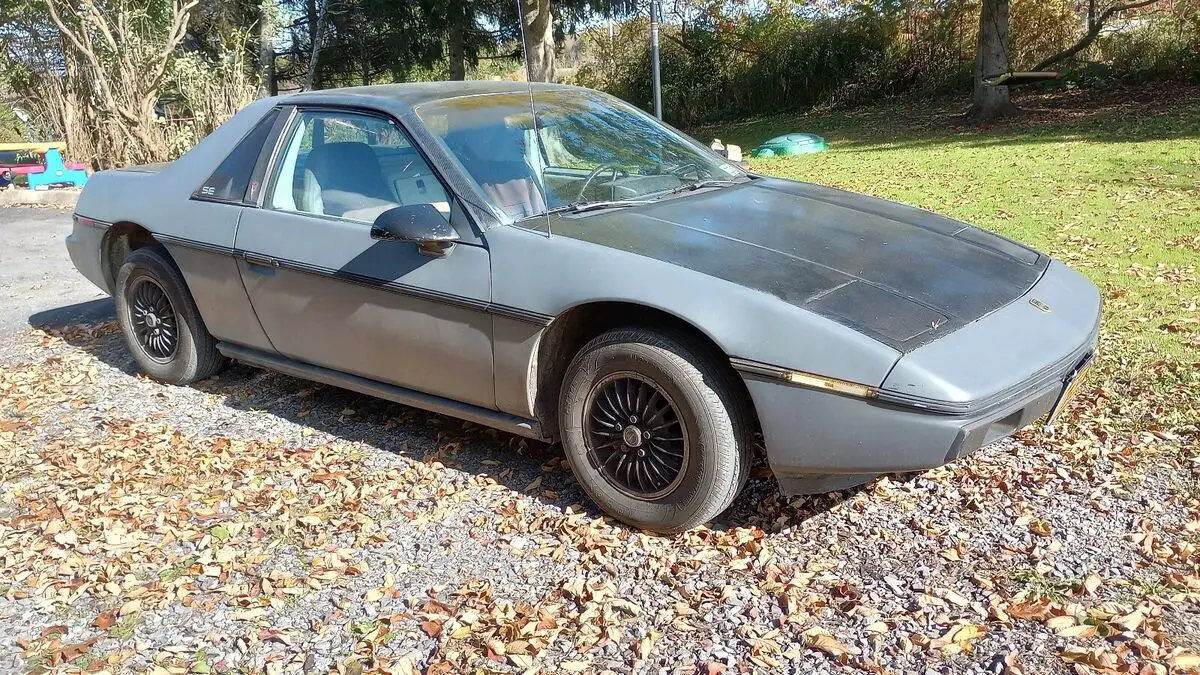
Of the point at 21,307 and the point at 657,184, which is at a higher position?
the point at 657,184

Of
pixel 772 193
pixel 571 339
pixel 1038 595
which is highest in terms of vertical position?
pixel 772 193

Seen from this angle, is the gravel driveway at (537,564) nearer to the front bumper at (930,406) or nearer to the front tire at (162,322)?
the front bumper at (930,406)

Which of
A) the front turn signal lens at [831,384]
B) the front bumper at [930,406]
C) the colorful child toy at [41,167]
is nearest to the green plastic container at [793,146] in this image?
the colorful child toy at [41,167]

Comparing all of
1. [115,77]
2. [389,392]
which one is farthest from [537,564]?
[115,77]

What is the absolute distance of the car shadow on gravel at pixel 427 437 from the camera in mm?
3686

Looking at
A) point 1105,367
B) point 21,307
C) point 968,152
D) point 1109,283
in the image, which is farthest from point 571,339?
point 968,152

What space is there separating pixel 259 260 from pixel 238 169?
0.58 meters

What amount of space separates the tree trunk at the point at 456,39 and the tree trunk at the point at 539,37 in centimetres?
323

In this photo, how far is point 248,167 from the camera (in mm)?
4621

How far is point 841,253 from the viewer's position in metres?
3.48

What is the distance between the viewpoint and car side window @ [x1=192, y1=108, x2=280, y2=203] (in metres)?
4.62

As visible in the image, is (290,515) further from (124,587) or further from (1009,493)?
(1009,493)

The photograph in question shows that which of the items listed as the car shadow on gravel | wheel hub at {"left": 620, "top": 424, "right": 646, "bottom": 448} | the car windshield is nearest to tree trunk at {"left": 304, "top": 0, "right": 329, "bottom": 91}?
the car shadow on gravel

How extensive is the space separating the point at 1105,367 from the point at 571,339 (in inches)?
111
